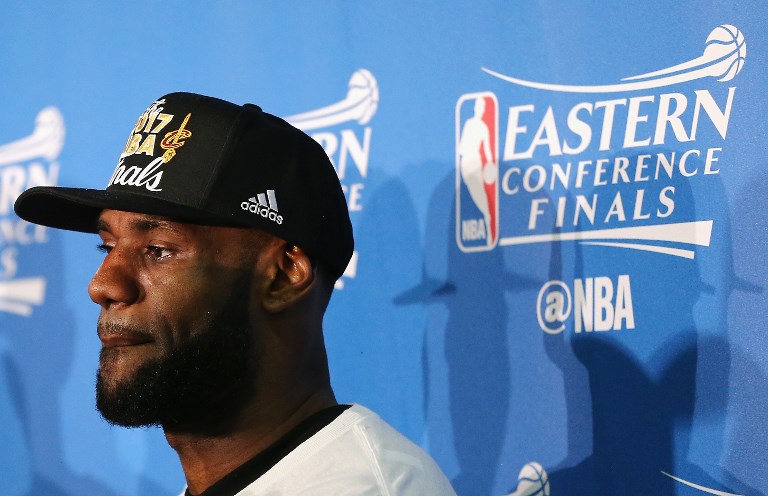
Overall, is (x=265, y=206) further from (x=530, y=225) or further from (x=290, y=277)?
(x=530, y=225)

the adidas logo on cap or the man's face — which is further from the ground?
the adidas logo on cap

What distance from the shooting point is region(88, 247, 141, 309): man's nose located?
39.3 inches

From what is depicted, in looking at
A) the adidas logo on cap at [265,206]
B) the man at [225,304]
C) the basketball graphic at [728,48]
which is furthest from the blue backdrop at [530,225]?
the adidas logo on cap at [265,206]

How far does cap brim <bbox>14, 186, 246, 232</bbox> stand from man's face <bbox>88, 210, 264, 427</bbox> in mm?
28

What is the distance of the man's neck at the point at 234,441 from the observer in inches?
40.1

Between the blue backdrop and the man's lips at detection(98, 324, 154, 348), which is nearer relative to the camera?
the man's lips at detection(98, 324, 154, 348)

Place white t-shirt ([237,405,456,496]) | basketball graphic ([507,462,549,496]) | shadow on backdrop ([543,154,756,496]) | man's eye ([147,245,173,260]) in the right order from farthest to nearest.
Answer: basketball graphic ([507,462,549,496])
shadow on backdrop ([543,154,756,496])
man's eye ([147,245,173,260])
white t-shirt ([237,405,456,496])

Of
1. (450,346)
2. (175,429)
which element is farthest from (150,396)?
(450,346)

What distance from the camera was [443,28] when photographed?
5.42ft

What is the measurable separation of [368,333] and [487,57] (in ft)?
1.64

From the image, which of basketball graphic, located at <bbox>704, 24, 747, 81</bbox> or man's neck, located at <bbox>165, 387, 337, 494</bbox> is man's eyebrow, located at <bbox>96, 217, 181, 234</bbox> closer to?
man's neck, located at <bbox>165, 387, 337, 494</bbox>

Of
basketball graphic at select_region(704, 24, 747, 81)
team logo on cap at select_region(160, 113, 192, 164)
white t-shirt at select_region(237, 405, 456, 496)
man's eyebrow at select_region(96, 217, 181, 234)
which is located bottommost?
white t-shirt at select_region(237, 405, 456, 496)

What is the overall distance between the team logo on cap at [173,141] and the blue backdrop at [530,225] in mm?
657

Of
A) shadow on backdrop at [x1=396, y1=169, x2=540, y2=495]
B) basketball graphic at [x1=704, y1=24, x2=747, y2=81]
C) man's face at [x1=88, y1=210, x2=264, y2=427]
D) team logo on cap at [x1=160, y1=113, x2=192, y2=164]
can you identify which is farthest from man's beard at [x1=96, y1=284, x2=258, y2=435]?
basketball graphic at [x1=704, y1=24, x2=747, y2=81]
